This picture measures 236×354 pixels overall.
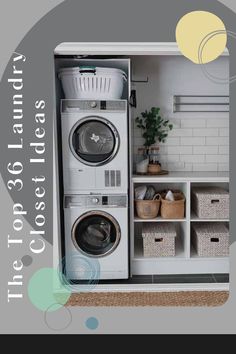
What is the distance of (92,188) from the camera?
9.72ft

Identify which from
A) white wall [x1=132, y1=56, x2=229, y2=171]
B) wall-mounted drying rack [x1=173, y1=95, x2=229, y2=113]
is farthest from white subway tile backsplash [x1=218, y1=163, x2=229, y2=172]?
wall-mounted drying rack [x1=173, y1=95, x2=229, y2=113]

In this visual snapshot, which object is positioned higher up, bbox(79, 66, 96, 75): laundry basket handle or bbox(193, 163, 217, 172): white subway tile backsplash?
bbox(79, 66, 96, 75): laundry basket handle

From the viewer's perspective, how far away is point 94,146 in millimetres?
2965

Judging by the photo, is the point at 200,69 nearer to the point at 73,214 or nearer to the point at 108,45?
the point at 108,45

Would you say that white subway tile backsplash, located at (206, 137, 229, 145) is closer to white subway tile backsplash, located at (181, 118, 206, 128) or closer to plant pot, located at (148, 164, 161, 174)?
white subway tile backsplash, located at (181, 118, 206, 128)

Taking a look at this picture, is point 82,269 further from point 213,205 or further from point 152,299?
point 213,205

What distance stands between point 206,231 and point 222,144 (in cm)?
95

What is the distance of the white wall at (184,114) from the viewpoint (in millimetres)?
3443

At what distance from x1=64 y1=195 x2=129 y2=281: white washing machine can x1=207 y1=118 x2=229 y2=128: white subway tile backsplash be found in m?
1.27

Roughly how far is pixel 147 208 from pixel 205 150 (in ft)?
3.14

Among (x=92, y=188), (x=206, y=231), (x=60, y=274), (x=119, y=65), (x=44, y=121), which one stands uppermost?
(x=119, y=65)

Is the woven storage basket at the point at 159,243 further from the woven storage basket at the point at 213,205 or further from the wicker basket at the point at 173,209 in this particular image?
the woven storage basket at the point at 213,205

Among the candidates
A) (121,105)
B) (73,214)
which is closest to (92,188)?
(73,214)

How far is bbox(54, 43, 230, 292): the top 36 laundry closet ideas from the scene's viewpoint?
114 inches
